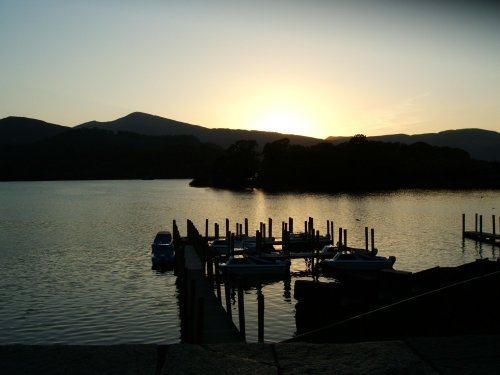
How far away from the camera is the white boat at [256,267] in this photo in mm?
40750

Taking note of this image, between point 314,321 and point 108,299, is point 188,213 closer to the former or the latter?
point 108,299

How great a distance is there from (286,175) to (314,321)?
172518mm

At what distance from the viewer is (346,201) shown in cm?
14038

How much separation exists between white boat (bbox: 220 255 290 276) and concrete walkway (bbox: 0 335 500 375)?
37.3 m

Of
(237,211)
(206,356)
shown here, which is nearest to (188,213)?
(237,211)

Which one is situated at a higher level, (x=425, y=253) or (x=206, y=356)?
(x=206, y=356)

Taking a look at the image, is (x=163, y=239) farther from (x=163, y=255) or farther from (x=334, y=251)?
(x=334, y=251)

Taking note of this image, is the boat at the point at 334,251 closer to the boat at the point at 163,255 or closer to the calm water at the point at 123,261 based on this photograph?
the calm water at the point at 123,261

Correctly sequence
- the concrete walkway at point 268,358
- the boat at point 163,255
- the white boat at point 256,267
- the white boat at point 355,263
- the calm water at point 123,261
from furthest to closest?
the boat at point 163,255, the white boat at point 355,263, the white boat at point 256,267, the calm water at point 123,261, the concrete walkway at point 268,358

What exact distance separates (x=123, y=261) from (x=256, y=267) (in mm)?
15850

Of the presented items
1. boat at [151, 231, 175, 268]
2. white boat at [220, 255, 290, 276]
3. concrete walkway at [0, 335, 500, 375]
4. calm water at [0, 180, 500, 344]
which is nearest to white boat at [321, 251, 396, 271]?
white boat at [220, 255, 290, 276]

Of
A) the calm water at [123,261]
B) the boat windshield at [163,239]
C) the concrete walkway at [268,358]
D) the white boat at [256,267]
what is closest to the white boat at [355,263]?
the white boat at [256,267]

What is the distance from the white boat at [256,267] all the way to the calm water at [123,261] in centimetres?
162

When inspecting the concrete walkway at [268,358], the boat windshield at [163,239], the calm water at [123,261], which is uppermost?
the concrete walkway at [268,358]
